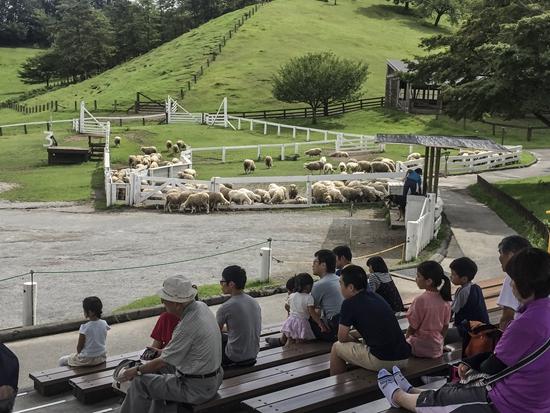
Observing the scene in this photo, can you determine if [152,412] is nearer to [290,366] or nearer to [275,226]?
[290,366]

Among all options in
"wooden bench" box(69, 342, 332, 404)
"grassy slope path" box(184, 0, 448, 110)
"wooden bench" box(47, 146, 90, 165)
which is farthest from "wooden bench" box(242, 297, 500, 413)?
"grassy slope path" box(184, 0, 448, 110)

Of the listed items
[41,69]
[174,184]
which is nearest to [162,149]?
[174,184]

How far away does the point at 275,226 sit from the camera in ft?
70.5

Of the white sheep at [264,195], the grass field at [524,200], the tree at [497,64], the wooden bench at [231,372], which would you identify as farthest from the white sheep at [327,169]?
the wooden bench at [231,372]

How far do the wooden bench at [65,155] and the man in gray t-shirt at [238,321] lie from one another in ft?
99.0

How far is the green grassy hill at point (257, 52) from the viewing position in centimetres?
7025

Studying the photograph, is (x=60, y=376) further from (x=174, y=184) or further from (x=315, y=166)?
(x=315, y=166)

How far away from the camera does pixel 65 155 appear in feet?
118

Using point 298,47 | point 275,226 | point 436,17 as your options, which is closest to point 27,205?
point 275,226

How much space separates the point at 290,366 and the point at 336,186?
63.7 ft

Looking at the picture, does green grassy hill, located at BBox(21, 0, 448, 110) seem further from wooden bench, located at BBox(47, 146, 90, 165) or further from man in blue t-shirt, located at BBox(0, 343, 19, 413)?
man in blue t-shirt, located at BBox(0, 343, 19, 413)

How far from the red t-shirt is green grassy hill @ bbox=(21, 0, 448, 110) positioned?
2309 inches

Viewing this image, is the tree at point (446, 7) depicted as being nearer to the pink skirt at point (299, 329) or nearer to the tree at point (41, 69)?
the tree at point (41, 69)

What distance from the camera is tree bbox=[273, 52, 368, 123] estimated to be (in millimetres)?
57344
